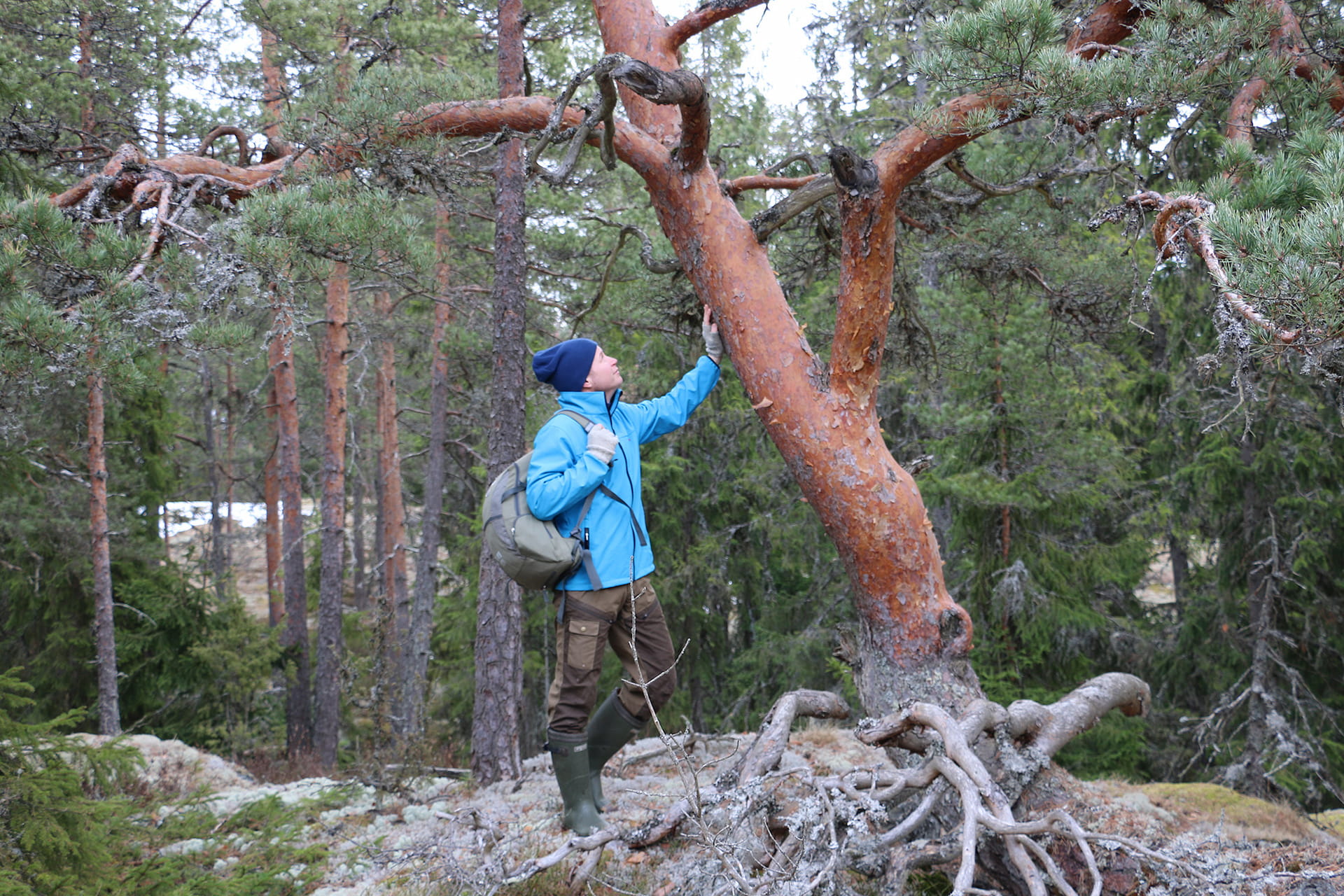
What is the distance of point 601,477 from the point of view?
346 centimetres

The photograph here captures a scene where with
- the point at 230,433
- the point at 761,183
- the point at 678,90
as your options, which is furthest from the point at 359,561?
the point at 678,90

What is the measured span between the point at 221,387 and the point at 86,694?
10223 mm

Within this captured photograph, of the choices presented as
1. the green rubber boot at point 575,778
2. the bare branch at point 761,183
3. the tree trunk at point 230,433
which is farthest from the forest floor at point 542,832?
the tree trunk at point 230,433

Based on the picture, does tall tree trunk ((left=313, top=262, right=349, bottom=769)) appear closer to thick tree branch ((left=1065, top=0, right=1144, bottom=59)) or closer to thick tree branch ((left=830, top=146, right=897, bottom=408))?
thick tree branch ((left=830, top=146, right=897, bottom=408))

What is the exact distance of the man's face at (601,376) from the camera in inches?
151

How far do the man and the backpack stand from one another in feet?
0.20

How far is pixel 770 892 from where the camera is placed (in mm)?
2650

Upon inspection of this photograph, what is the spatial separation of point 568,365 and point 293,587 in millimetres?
11507

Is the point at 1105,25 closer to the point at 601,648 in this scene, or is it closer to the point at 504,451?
the point at 601,648

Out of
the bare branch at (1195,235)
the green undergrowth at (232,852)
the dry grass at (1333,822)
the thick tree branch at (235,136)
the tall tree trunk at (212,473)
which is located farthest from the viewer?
the tall tree trunk at (212,473)

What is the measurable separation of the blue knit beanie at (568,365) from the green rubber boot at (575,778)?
1622 mm

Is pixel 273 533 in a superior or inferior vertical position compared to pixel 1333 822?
superior

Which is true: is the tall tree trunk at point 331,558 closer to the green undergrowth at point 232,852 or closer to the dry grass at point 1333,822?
the green undergrowth at point 232,852

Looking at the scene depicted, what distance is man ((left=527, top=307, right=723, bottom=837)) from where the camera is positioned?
11.6 ft
